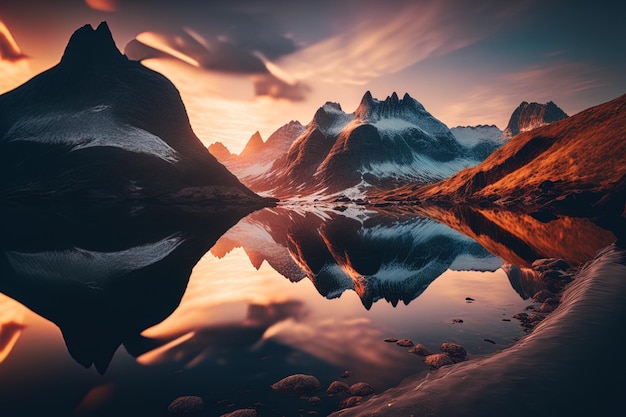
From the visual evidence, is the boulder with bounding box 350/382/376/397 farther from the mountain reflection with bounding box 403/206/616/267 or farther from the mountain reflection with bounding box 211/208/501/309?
the mountain reflection with bounding box 403/206/616/267

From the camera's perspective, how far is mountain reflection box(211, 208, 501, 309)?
29.4 meters

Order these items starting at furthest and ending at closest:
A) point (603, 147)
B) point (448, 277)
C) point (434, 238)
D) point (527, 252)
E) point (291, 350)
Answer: point (603, 147)
point (434, 238)
point (527, 252)
point (448, 277)
point (291, 350)

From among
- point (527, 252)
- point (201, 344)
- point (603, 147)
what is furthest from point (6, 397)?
point (603, 147)

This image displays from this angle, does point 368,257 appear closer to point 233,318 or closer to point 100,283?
point 233,318

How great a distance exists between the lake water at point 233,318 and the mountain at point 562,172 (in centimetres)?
7560

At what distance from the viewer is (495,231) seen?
63.4 m

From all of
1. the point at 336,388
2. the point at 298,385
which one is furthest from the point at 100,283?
the point at 336,388

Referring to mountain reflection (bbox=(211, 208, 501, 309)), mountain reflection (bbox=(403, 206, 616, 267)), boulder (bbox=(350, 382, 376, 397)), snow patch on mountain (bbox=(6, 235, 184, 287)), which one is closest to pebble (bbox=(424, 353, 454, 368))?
boulder (bbox=(350, 382, 376, 397))

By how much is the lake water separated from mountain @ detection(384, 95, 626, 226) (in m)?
75.6

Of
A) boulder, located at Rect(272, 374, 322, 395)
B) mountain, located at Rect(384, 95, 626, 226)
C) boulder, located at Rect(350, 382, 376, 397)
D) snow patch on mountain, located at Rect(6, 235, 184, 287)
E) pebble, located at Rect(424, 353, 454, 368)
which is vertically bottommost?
pebble, located at Rect(424, 353, 454, 368)

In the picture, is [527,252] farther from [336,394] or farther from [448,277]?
[336,394]

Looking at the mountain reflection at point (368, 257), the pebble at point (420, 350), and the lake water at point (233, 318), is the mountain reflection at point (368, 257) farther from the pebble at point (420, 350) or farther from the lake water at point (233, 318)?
the pebble at point (420, 350)

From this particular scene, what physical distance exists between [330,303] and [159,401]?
14.7 m

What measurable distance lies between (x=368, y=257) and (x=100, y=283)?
30.6 metres
